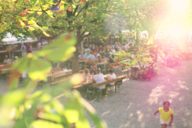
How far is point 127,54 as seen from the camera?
22.7 m

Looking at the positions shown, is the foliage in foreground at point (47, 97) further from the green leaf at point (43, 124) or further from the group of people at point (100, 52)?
the group of people at point (100, 52)

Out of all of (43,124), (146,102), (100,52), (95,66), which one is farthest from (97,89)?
(43,124)

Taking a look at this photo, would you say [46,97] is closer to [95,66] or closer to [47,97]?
[47,97]

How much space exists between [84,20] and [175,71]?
926 centimetres

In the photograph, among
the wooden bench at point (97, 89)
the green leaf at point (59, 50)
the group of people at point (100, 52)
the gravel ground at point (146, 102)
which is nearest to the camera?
the green leaf at point (59, 50)

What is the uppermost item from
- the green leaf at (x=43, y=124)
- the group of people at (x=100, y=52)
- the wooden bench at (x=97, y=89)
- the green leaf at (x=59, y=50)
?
the green leaf at (x=59, y=50)

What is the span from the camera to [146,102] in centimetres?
1582

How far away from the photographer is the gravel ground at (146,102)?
13289mm

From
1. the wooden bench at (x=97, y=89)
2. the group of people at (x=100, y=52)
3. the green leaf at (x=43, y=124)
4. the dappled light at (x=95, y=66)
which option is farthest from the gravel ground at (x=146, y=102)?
the green leaf at (x=43, y=124)

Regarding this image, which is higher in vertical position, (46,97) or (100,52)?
(46,97)

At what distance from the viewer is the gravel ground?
43.6 ft

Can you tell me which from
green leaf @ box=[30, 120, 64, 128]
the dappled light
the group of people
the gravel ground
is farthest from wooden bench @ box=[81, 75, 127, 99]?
green leaf @ box=[30, 120, 64, 128]

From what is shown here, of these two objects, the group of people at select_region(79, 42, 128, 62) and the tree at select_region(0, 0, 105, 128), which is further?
the group of people at select_region(79, 42, 128, 62)

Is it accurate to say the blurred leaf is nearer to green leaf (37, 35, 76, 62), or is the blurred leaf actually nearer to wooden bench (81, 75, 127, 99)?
green leaf (37, 35, 76, 62)
